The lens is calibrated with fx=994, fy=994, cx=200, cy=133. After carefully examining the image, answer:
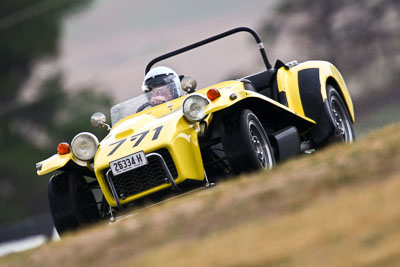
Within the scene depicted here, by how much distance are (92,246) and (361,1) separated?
63.6 feet

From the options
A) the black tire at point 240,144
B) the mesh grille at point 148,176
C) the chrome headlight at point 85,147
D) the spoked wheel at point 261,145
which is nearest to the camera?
the black tire at point 240,144

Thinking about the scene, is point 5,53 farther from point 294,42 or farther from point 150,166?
point 150,166

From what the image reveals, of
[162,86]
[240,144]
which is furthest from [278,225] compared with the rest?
[162,86]

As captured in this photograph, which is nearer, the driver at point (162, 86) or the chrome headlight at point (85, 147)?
the chrome headlight at point (85, 147)

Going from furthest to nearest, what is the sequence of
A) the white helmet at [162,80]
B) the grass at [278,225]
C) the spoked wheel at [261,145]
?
the white helmet at [162,80] → the spoked wheel at [261,145] → the grass at [278,225]

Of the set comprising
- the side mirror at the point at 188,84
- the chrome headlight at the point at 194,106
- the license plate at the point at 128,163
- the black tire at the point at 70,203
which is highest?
the chrome headlight at the point at 194,106

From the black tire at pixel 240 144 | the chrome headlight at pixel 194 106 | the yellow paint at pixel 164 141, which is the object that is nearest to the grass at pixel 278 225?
the black tire at pixel 240 144

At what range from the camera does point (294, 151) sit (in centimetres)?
966

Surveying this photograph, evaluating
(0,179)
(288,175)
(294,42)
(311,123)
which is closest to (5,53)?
(0,179)

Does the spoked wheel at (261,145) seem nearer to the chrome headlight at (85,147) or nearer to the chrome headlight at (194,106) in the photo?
the chrome headlight at (194,106)

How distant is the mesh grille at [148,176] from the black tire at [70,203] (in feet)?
1.97

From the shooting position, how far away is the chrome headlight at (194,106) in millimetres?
8719

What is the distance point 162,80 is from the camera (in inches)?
425

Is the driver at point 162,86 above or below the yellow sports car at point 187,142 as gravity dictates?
above
